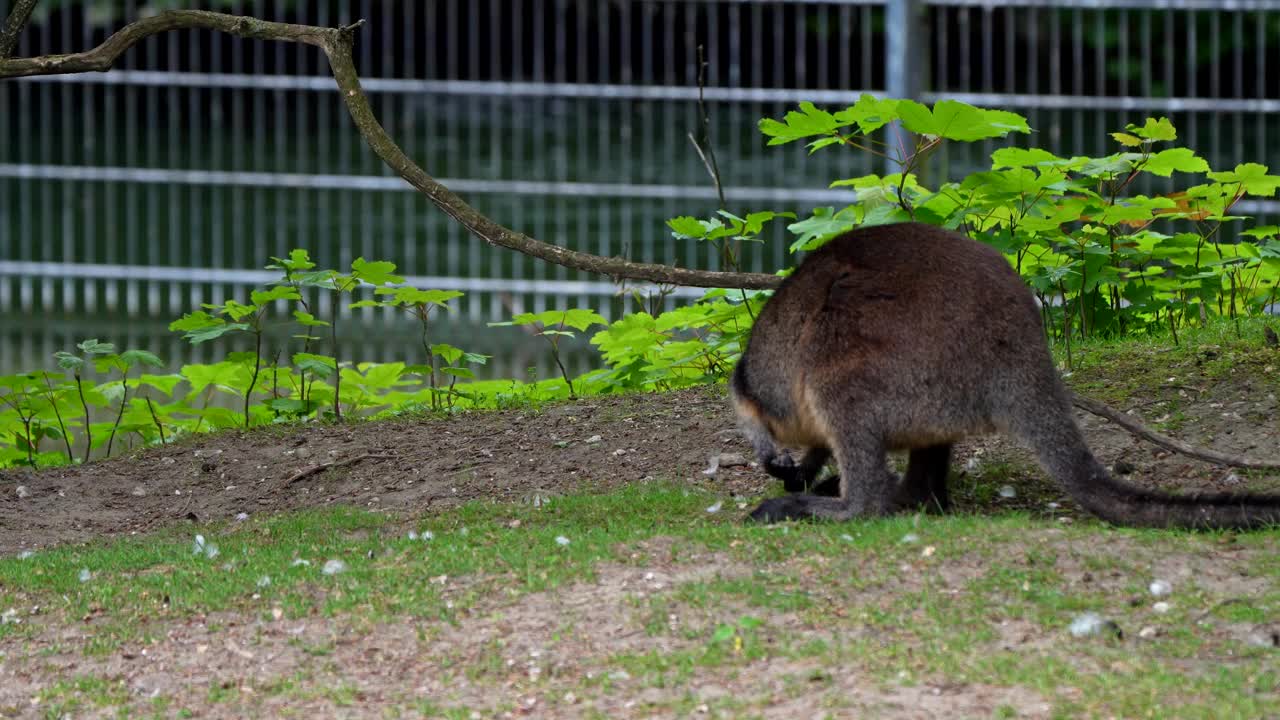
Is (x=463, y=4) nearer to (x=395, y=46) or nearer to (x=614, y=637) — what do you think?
(x=395, y=46)

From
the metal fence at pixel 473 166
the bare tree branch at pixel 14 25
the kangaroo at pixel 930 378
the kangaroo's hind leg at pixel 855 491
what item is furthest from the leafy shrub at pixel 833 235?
the metal fence at pixel 473 166

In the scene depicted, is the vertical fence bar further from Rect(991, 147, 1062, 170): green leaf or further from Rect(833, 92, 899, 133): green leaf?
Rect(833, 92, 899, 133): green leaf

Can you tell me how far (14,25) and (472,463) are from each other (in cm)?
234

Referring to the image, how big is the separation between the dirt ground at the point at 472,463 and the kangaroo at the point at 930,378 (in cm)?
58

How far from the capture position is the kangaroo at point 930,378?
5.14 meters

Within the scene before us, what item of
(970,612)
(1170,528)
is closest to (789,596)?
(970,612)

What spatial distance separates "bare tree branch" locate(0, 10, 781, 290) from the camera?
6199mm

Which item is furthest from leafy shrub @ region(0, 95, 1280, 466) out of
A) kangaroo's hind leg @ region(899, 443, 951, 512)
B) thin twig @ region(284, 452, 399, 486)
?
kangaroo's hind leg @ region(899, 443, 951, 512)

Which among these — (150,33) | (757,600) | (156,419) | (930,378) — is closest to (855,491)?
(930,378)

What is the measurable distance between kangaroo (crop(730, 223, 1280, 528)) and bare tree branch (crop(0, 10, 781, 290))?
89cm

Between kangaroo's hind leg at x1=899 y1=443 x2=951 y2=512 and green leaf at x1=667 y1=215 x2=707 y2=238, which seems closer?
kangaroo's hind leg at x1=899 y1=443 x2=951 y2=512

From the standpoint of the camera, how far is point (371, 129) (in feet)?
21.0

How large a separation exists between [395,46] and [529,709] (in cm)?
1237

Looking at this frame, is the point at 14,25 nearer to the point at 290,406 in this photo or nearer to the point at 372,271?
the point at 372,271
